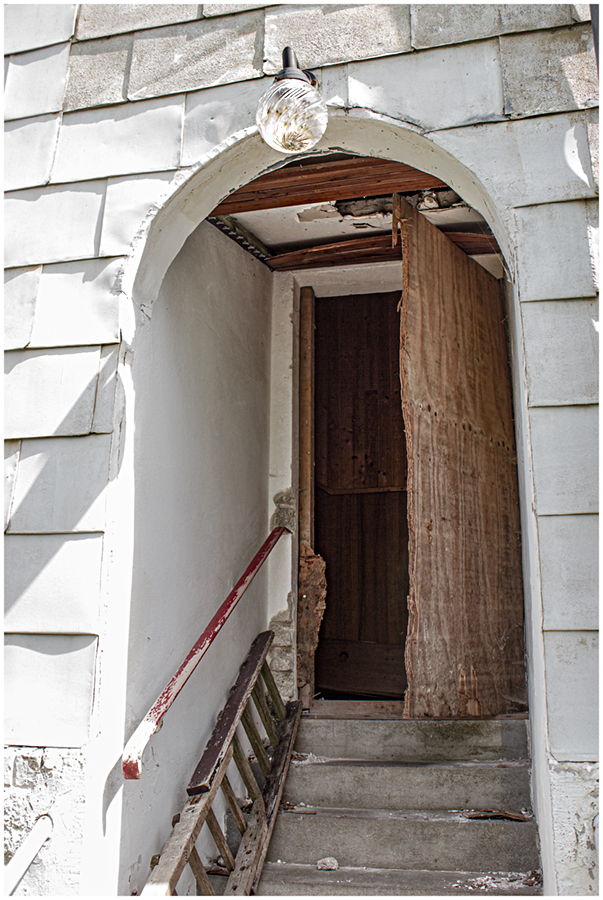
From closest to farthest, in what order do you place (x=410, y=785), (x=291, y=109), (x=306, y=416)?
(x=291, y=109), (x=410, y=785), (x=306, y=416)

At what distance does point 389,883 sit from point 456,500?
1498 millimetres

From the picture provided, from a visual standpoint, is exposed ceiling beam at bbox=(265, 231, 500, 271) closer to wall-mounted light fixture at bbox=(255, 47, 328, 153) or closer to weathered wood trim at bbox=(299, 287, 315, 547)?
weathered wood trim at bbox=(299, 287, 315, 547)

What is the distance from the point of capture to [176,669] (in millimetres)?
2271

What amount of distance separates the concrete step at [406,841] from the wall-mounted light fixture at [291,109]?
2.34 metres

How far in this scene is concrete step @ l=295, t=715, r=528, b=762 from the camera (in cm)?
270

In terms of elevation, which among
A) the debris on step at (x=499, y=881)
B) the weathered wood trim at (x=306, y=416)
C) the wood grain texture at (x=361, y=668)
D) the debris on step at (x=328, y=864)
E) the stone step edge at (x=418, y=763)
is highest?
the weathered wood trim at (x=306, y=416)

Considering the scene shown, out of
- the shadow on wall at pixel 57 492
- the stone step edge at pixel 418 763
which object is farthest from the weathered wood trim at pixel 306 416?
the shadow on wall at pixel 57 492

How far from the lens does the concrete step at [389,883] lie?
2135 millimetres

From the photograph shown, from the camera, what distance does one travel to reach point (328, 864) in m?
2.35

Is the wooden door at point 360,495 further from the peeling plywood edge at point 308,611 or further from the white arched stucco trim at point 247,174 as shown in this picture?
the white arched stucco trim at point 247,174

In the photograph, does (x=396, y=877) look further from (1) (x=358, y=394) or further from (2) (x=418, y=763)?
(1) (x=358, y=394)

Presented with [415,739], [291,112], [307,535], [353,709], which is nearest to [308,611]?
[307,535]

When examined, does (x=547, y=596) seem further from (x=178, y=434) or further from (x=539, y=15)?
(x=539, y=15)

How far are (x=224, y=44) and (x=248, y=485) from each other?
183 cm
